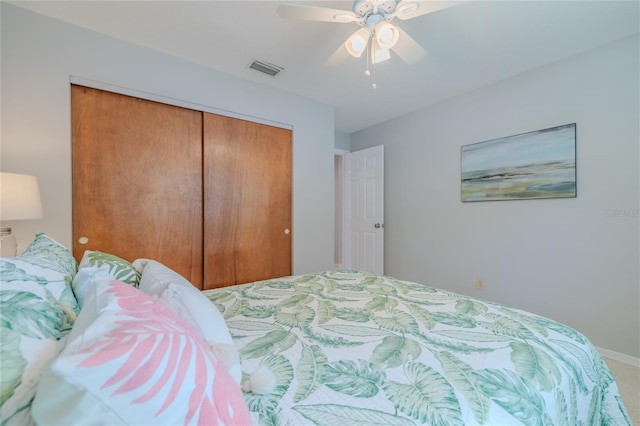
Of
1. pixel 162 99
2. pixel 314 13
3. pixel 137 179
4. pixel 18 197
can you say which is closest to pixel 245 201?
pixel 137 179

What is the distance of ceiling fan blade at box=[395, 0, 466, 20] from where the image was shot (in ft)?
4.38

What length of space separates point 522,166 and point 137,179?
3.45 metres

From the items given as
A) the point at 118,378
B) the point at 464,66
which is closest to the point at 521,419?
the point at 118,378

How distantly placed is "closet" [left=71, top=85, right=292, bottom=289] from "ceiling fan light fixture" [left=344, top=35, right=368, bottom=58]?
138 centimetres

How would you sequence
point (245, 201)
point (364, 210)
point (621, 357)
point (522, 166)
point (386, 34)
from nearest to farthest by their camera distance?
point (386, 34) < point (621, 357) < point (522, 166) < point (245, 201) < point (364, 210)

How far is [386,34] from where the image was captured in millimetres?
1598

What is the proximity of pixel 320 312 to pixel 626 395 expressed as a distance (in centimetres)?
212

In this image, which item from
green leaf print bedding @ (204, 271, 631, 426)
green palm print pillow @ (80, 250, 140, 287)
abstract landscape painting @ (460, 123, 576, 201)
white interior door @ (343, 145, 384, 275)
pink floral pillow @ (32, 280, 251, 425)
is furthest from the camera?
white interior door @ (343, 145, 384, 275)

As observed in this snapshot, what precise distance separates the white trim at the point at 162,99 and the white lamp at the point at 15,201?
89 cm

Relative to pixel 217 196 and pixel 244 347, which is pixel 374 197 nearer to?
pixel 217 196

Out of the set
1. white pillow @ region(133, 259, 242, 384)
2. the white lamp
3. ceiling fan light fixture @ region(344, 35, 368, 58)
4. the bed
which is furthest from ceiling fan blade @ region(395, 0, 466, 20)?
the white lamp

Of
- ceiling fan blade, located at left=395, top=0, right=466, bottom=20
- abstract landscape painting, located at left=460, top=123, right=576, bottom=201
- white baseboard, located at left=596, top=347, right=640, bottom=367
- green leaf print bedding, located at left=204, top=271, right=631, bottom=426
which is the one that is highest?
ceiling fan blade, located at left=395, top=0, right=466, bottom=20

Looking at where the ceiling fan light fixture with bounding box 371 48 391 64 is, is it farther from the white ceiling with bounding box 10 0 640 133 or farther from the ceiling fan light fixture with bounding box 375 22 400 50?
the white ceiling with bounding box 10 0 640 133

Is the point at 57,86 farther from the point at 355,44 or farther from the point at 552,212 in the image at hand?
the point at 552,212
